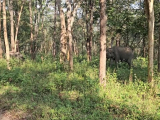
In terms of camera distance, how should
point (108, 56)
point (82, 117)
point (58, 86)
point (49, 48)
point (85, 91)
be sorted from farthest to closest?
point (49, 48) < point (108, 56) < point (58, 86) < point (85, 91) < point (82, 117)

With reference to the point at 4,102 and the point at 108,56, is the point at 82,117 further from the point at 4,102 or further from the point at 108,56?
the point at 108,56

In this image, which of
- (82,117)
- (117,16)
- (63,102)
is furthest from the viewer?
(117,16)

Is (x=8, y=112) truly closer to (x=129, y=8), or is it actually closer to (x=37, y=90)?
(x=37, y=90)

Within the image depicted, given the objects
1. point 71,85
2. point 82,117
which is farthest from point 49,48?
point 82,117

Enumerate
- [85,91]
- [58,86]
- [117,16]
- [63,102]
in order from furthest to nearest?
1. [117,16]
2. [58,86]
3. [85,91]
4. [63,102]

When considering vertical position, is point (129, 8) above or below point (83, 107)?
above

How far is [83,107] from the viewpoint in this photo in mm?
5961

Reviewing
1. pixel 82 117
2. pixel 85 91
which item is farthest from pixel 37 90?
pixel 82 117

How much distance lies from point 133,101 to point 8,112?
3.85m

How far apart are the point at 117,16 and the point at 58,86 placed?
7073 mm

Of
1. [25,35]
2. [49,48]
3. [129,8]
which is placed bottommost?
[49,48]

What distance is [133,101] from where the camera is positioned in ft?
20.1

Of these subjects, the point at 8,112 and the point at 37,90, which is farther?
the point at 37,90

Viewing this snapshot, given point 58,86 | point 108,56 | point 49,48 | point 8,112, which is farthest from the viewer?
point 49,48
